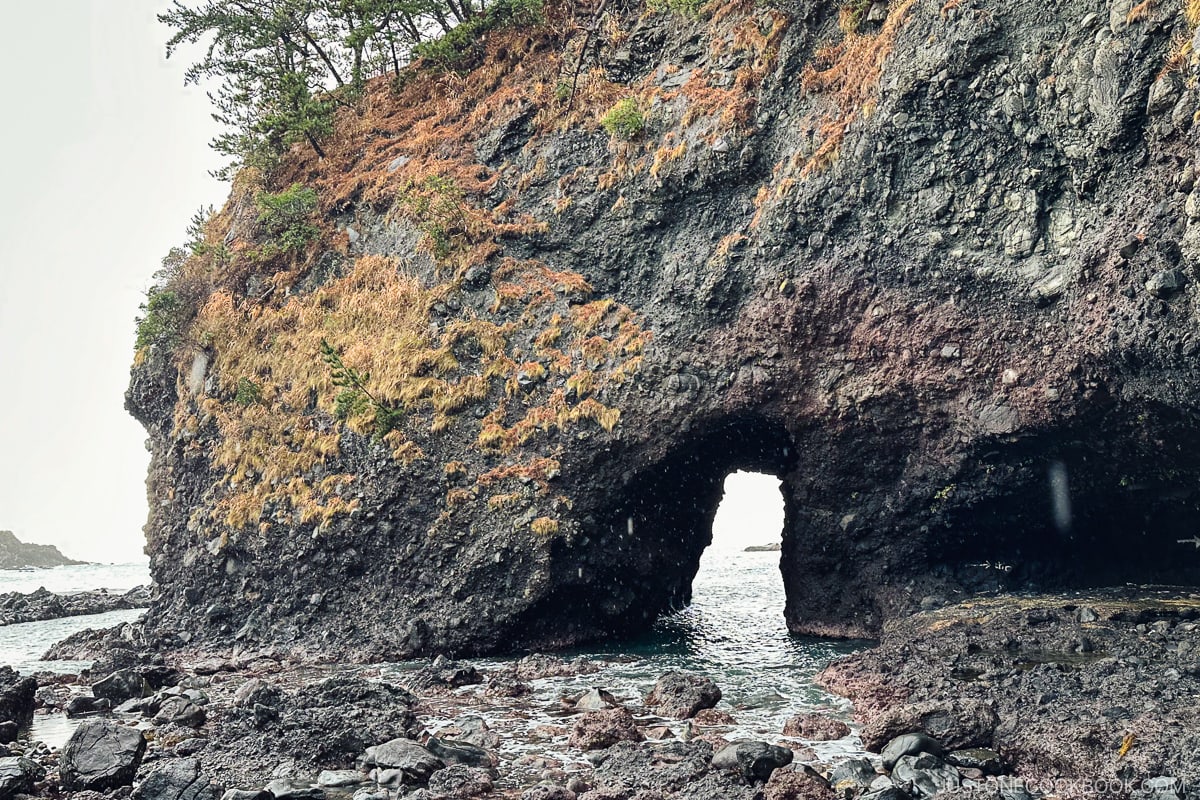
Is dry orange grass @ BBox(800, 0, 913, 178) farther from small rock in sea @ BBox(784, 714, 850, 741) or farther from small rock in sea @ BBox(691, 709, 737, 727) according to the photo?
small rock in sea @ BBox(784, 714, 850, 741)

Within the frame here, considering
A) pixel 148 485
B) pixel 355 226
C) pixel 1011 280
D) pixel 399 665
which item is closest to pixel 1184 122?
pixel 1011 280

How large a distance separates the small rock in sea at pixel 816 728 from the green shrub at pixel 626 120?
52.0 feet

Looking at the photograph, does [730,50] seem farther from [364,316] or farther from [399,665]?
[399,665]

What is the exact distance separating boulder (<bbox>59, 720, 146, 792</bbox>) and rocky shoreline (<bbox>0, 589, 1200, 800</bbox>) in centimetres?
2

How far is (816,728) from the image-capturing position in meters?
10.0

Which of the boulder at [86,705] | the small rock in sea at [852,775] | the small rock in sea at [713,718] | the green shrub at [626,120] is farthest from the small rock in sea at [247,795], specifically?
the green shrub at [626,120]

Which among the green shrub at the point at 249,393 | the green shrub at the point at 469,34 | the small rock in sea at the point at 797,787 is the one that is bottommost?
the small rock in sea at the point at 797,787

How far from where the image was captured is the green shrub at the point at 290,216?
2512cm

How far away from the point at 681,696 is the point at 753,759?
3.39 metres

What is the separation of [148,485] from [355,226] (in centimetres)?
1055

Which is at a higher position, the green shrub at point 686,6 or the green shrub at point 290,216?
the green shrub at point 686,6

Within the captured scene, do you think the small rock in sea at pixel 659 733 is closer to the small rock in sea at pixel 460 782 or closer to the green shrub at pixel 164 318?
the small rock in sea at pixel 460 782

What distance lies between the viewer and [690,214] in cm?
2031

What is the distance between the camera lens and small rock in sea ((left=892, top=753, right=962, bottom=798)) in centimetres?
757
